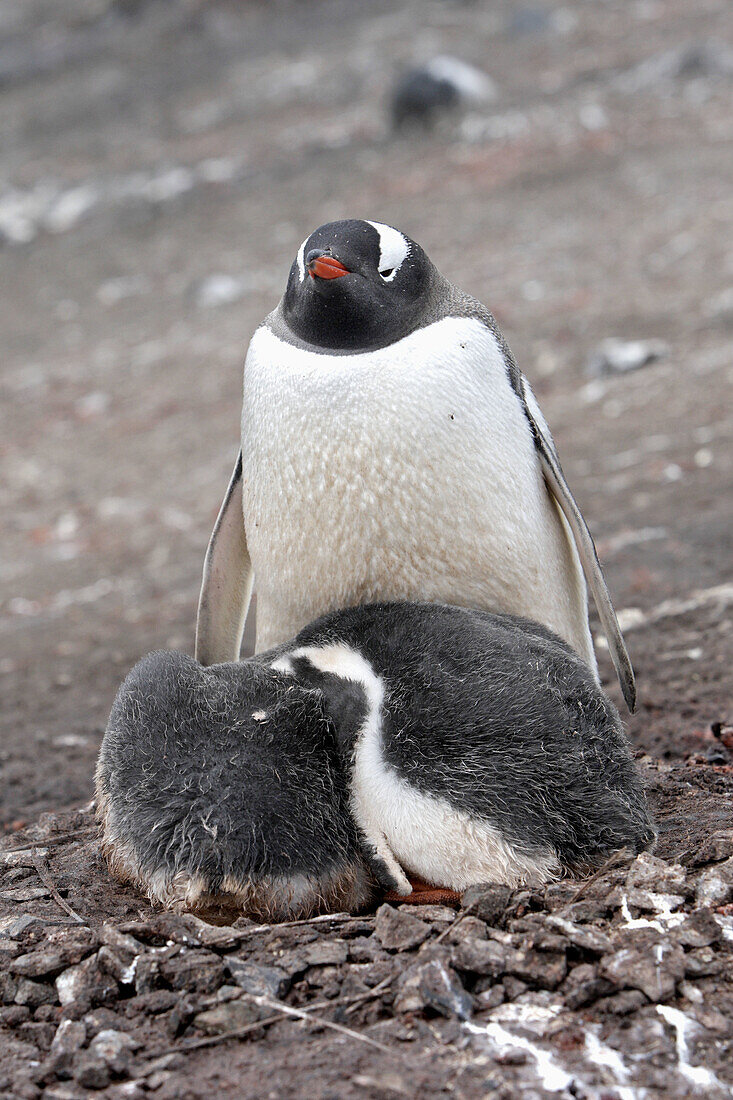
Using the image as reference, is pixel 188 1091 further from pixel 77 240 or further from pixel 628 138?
pixel 77 240

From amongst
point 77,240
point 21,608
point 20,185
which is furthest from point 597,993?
point 20,185

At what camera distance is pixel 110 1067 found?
190 cm

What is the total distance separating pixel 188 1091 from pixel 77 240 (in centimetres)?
1271

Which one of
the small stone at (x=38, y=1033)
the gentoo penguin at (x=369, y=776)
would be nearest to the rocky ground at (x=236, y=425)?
the small stone at (x=38, y=1033)

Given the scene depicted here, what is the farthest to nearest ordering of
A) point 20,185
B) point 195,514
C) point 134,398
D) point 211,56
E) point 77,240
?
1. point 211,56
2. point 20,185
3. point 77,240
4. point 134,398
5. point 195,514

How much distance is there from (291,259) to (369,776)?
9392mm

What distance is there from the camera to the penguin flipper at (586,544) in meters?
3.12

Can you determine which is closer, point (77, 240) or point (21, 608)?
point (21, 608)

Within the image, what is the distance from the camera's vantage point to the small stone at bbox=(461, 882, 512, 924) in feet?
7.14

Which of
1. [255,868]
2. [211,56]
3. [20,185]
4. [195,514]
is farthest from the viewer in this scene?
[211,56]

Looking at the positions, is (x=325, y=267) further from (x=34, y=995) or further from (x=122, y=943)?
(x=34, y=995)

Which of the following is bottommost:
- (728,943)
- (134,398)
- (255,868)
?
(134,398)

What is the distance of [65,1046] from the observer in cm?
197

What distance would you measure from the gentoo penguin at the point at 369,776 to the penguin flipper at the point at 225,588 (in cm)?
97
